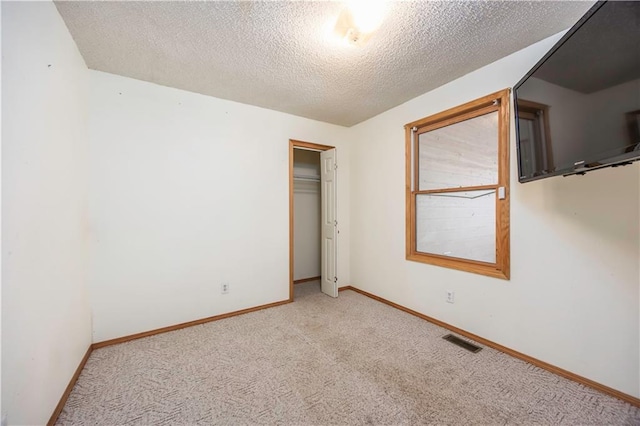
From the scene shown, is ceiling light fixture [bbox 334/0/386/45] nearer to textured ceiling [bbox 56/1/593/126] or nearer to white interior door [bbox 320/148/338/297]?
textured ceiling [bbox 56/1/593/126]

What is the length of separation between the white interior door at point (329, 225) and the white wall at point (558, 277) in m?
1.13

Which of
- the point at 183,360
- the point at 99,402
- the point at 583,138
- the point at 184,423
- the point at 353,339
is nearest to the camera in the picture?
the point at 583,138

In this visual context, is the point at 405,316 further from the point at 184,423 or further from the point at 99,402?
the point at 99,402

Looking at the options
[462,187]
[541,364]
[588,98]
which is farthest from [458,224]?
[588,98]

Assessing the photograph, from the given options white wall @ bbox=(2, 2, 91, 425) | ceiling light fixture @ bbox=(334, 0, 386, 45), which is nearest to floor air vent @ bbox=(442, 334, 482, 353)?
ceiling light fixture @ bbox=(334, 0, 386, 45)

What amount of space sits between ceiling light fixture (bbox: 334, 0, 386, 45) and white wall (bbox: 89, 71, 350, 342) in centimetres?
175

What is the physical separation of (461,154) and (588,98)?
1290 millimetres

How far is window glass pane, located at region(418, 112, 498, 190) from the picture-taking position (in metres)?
2.33

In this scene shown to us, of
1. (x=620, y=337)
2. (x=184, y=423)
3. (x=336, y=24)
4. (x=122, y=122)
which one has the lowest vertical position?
(x=184, y=423)

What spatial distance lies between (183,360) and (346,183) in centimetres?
297

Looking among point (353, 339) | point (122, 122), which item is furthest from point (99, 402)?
point (122, 122)

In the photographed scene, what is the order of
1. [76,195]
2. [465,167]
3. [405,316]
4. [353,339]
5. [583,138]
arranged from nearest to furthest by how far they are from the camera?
[583,138]
[76,195]
[353,339]
[465,167]
[405,316]

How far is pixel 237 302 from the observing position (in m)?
3.00

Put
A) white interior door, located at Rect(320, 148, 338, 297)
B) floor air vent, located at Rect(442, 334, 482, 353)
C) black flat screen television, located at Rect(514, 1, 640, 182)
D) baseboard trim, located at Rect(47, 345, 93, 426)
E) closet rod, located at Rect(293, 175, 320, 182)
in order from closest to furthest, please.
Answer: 1. black flat screen television, located at Rect(514, 1, 640, 182)
2. baseboard trim, located at Rect(47, 345, 93, 426)
3. floor air vent, located at Rect(442, 334, 482, 353)
4. white interior door, located at Rect(320, 148, 338, 297)
5. closet rod, located at Rect(293, 175, 320, 182)
